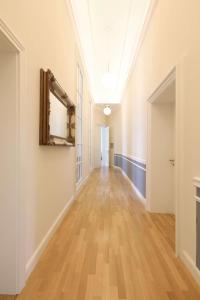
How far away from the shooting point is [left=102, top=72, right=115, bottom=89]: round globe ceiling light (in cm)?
662

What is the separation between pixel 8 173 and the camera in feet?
5.27

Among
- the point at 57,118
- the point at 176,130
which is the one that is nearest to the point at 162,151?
the point at 176,130

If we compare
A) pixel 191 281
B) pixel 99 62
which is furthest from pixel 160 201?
pixel 99 62

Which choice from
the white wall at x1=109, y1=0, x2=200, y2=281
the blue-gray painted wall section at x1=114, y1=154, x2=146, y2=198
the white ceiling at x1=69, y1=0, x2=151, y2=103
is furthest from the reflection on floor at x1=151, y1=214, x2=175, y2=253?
the white ceiling at x1=69, y1=0, x2=151, y2=103

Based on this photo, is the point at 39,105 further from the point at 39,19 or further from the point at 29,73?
the point at 39,19

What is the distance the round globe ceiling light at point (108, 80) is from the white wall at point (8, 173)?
17.1 feet

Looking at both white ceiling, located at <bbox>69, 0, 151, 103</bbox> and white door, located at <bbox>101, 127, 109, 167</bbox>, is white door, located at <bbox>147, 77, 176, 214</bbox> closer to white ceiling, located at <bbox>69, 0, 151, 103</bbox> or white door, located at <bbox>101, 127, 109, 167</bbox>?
white ceiling, located at <bbox>69, 0, 151, 103</bbox>

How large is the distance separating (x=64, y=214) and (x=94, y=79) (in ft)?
19.2

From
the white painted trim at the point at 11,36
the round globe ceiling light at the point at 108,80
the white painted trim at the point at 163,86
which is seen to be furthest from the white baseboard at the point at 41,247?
the round globe ceiling light at the point at 108,80

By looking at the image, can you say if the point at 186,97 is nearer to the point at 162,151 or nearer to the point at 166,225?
the point at 162,151

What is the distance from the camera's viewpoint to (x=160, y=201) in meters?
3.66

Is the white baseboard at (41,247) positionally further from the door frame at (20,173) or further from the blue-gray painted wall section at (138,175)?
the blue-gray painted wall section at (138,175)

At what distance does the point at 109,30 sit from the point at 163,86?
96.2 inches

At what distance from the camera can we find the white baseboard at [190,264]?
1791 millimetres
